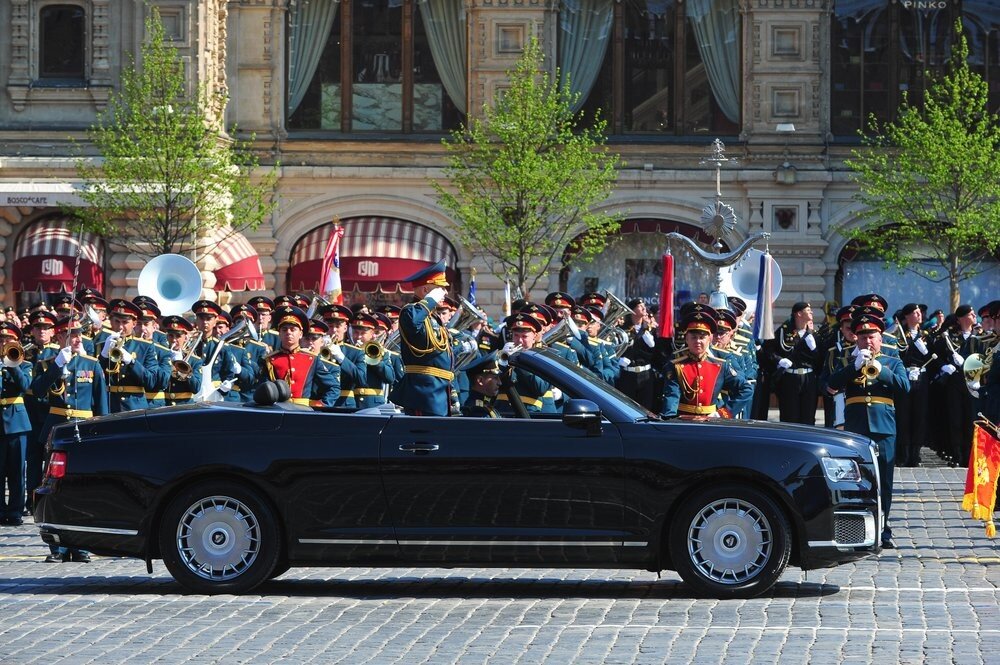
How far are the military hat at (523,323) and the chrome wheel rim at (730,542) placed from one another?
494 cm

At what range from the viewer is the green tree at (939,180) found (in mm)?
34469

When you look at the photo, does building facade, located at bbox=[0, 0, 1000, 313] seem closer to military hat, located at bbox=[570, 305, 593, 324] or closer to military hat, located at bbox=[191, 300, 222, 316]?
military hat, located at bbox=[570, 305, 593, 324]

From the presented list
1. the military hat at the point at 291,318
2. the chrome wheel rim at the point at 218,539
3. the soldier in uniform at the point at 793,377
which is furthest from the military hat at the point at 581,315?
the chrome wheel rim at the point at 218,539

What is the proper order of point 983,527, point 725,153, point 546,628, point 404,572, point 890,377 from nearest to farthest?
point 546,628, point 404,572, point 890,377, point 983,527, point 725,153

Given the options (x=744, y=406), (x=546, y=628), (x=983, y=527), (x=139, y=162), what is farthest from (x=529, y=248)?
(x=546, y=628)

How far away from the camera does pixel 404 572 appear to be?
42.1 feet

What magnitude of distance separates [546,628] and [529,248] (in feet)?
82.9

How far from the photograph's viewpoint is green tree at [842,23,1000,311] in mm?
A: 34469

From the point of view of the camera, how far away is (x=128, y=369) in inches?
692

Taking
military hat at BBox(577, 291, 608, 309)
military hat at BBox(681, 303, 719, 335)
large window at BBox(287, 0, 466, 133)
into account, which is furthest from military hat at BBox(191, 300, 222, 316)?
large window at BBox(287, 0, 466, 133)

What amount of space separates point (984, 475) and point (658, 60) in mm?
24563

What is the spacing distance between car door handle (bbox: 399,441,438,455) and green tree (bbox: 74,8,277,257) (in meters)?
22.5

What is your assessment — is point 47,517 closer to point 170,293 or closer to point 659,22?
point 170,293

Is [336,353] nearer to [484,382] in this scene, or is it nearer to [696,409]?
[696,409]
